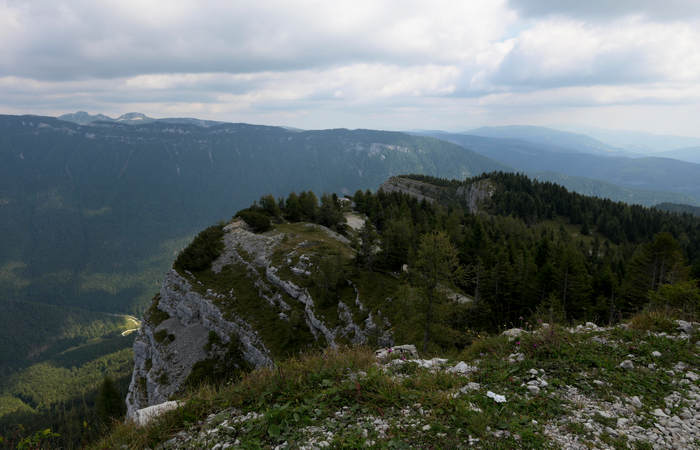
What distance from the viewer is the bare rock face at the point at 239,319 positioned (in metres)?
44.2

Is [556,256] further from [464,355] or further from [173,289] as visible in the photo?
[173,289]

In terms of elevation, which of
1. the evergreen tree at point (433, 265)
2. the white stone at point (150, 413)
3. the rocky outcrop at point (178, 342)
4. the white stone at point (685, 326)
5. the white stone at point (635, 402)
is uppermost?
the white stone at point (685, 326)

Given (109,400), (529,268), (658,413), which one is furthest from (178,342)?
(658,413)

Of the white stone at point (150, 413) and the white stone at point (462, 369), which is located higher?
the white stone at point (462, 369)

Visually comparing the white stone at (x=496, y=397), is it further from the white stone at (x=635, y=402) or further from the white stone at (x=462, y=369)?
the white stone at (x=635, y=402)

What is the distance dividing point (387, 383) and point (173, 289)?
2656 inches

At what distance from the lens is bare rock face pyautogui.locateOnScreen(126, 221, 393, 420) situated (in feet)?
145

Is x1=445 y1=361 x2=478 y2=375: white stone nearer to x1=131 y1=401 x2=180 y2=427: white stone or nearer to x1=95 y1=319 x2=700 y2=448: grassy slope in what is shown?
x1=95 y1=319 x2=700 y2=448: grassy slope

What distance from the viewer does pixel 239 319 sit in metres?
51.5

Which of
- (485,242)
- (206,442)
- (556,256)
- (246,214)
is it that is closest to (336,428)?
(206,442)

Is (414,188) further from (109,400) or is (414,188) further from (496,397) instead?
(496,397)

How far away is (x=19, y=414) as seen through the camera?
461 feet

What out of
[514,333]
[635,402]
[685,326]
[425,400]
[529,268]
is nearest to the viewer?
[635,402]

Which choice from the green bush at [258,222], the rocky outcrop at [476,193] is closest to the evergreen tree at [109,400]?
the green bush at [258,222]
